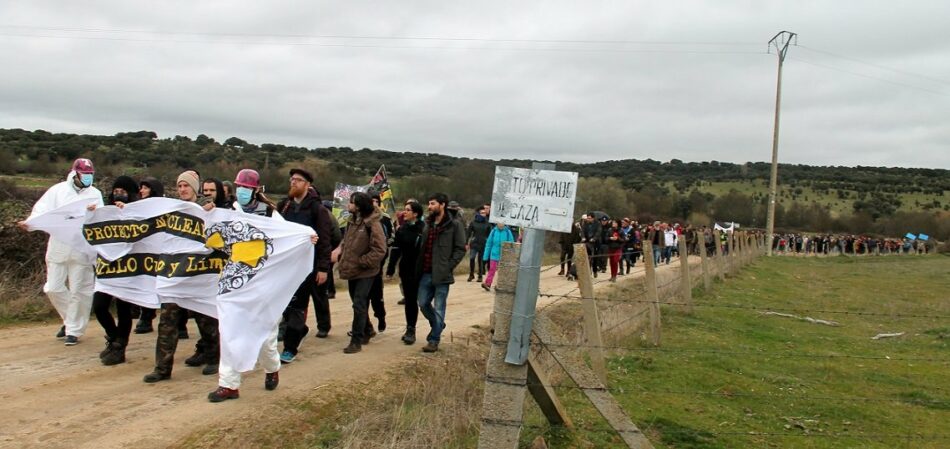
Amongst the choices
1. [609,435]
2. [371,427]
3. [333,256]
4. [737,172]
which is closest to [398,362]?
[333,256]

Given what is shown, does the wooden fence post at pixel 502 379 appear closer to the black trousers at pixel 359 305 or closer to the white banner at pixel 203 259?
the white banner at pixel 203 259

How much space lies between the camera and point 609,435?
592 cm

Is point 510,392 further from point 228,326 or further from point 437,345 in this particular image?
point 437,345

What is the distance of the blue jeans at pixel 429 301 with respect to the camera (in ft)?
28.1

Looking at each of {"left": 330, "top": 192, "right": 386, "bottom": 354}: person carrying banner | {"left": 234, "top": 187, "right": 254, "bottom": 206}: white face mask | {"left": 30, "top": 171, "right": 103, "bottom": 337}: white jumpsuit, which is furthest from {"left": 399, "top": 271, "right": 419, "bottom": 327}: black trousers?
{"left": 30, "top": 171, "right": 103, "bottom": 337}: white jumpsuit

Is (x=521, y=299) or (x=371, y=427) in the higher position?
(x=521, y=299)

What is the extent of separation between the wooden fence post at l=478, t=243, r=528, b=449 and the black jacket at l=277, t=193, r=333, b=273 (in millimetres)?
3681

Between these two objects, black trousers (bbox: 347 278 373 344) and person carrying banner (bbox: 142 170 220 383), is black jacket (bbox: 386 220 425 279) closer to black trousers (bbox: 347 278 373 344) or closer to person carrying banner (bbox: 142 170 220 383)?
black trousers (bbox: 347 278 373 344)

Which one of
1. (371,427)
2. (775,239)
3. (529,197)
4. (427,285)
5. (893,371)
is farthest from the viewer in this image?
(775,239)

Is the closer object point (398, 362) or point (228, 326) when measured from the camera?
point (228, 326)

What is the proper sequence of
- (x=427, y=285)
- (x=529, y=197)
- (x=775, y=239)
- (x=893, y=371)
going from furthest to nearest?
(x=775, y=239)
(x=893, y=371)
(x=427, y=285)
(x=529, y=197)

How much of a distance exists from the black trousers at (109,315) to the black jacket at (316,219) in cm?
190

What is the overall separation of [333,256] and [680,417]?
4.09 metres

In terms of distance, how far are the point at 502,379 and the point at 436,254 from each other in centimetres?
432
